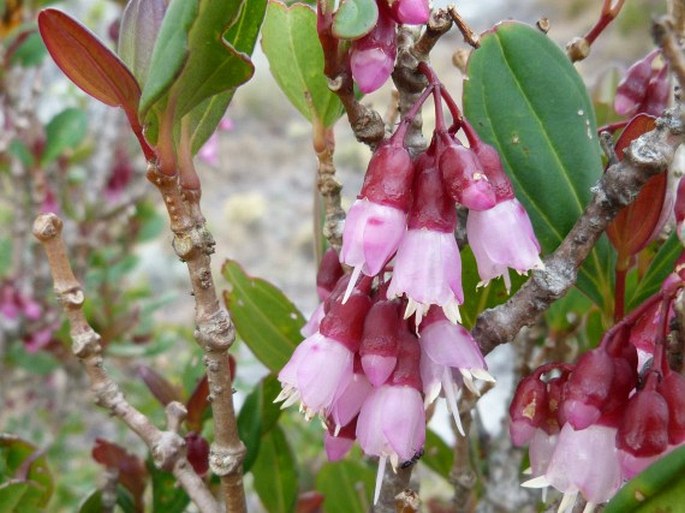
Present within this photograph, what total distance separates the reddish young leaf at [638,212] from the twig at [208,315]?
0.98ft

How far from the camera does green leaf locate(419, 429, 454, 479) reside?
1123 mm

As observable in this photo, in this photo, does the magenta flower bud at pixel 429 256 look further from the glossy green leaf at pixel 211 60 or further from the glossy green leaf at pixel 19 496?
the glossy green leaf at pixel 19 496

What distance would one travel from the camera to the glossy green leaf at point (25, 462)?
85 centimetres

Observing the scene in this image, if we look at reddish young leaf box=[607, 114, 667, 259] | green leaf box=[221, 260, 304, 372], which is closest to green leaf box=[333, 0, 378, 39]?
reddish young leaf box=[607, 114, 667, 259]

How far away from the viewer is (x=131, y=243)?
2318 millimetres

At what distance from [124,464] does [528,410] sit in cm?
48

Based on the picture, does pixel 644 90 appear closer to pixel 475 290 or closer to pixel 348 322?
pixel 475 290

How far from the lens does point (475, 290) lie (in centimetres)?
71

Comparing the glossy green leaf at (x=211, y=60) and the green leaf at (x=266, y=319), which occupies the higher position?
the glossy green leaf at (x=211, y=60)

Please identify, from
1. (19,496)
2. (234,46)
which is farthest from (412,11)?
(19,496)

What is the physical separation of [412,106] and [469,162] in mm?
77

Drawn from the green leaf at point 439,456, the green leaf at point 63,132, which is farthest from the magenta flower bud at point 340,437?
the green leaf at point 63,132

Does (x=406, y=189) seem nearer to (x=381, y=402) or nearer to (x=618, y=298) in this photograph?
(x=381, y=402)

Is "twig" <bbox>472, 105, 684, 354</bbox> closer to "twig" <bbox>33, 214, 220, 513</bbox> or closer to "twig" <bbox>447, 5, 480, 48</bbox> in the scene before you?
"twig" <bbox>447, 5, 480, 48</bbox>
